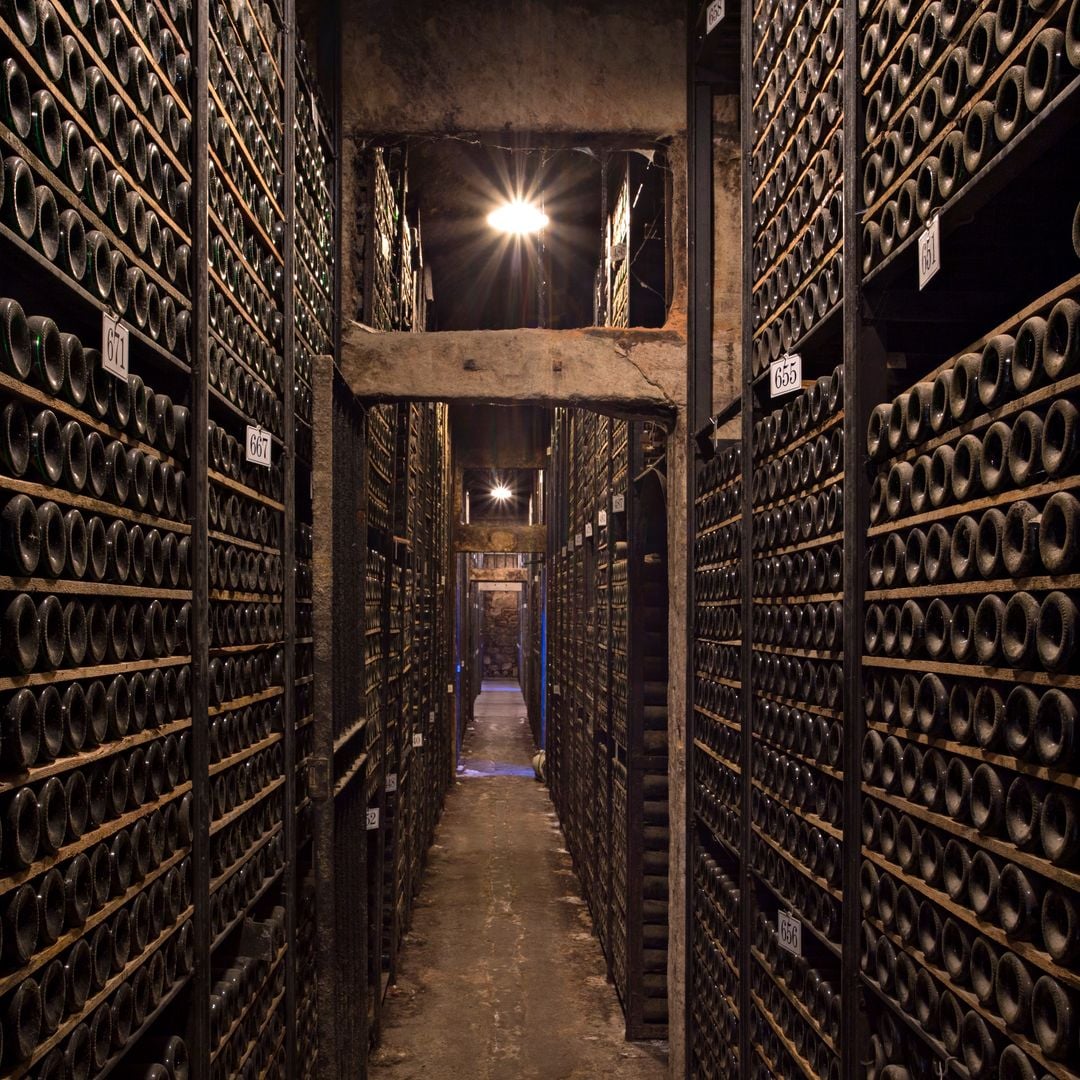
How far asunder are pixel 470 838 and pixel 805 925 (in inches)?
366

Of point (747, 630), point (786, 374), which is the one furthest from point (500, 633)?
point (786, 374)

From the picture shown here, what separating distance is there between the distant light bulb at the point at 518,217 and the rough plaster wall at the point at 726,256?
10.5 feet

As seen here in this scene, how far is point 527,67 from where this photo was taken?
19.0 feet

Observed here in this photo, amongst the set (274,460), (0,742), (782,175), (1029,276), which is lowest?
(0,742)

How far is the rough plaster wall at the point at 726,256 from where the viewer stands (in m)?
5.64

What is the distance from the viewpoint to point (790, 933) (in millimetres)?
3322

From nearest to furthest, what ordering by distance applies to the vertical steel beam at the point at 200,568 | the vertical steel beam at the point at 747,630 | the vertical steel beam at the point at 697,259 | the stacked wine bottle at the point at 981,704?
1. the stacked wine bottle at the point at 981,704
2. the vertical steel beam at the point at 200,568
3. the vertical steel beam at the point at 747,630
4. the vertical steel beam at the point at 697,259

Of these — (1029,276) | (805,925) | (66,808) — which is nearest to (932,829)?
(805,925)

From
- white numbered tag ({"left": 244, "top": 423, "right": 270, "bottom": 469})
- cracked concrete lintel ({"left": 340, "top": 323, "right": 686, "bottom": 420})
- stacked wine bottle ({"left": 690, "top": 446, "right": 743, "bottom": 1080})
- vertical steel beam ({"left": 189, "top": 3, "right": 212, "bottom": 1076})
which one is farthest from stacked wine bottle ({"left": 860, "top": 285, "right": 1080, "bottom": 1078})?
cracked concrete lintel ({"left": 340, "top": 323, "right": 686, "bottom": 420})

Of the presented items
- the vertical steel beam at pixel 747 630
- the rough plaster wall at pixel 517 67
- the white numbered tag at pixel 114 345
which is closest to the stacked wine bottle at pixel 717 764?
the vertical steel beam at pixel 747 630

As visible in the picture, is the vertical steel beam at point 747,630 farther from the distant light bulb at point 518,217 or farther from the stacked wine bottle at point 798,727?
the distant light bulb at point 518,217

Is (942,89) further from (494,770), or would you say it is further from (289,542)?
(494,770)

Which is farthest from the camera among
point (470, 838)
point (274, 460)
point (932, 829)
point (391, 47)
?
point (470, 838)

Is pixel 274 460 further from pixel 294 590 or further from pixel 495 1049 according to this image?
pixel 495 1049
